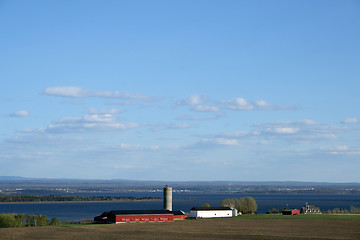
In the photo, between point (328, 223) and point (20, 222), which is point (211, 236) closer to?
point (328, 223)

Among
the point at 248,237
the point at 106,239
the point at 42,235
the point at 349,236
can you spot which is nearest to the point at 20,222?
the point at 42,235

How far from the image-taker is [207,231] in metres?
70.1

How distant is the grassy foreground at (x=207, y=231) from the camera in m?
63.4

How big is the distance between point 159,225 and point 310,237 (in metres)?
25.3

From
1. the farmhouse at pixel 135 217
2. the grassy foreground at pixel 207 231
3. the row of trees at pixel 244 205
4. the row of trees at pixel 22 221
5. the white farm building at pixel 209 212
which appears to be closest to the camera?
the grassy foreground at pixel 207 231

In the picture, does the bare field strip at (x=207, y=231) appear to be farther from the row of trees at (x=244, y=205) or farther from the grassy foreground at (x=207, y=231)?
the row of trees at (x=244, y=205)

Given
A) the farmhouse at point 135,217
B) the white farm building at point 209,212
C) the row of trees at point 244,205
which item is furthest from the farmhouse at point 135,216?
the row of trees at point 244,205

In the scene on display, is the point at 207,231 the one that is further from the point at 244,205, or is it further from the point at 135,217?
the point at 244,205

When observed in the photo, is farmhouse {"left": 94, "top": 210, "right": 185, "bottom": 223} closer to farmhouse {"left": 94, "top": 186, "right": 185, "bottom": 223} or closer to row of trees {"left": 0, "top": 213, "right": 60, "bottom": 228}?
farmhouse {"left": 94, "top": 186, "right": 185, "bottom": 223}

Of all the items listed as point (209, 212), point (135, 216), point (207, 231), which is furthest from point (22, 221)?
point (207, 231)

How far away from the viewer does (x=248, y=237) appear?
6222 cm

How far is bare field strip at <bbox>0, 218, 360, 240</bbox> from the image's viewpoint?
6344cm

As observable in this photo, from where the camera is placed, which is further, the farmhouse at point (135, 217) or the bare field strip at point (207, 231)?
the farmhouse at point (135, 217)

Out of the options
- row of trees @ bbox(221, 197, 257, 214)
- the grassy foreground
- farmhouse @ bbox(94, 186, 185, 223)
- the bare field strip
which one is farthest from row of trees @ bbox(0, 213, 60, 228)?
row of trees @ bbox(221, 197, 257, 214)
